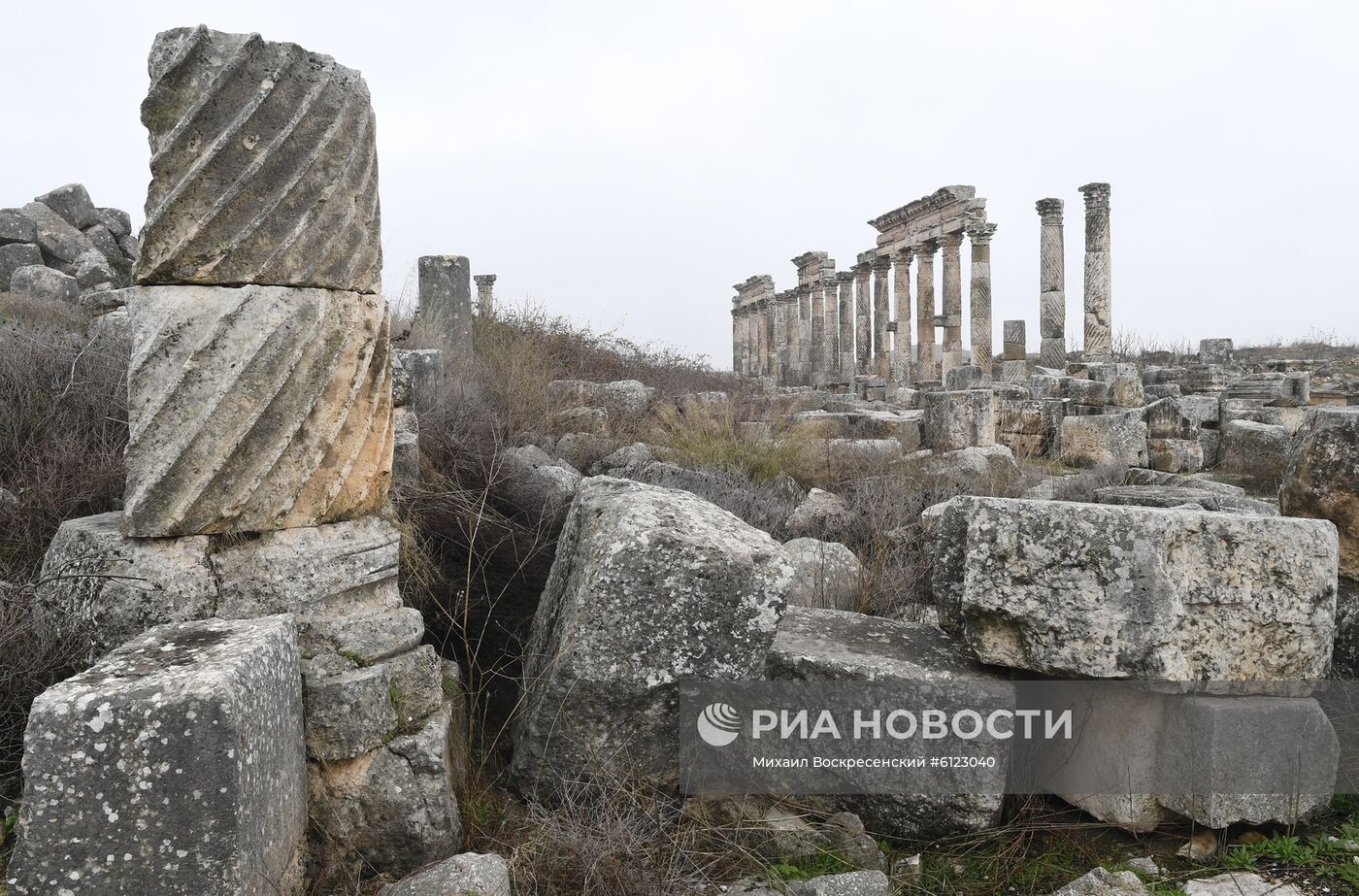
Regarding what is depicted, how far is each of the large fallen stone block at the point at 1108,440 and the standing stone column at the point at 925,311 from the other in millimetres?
16175

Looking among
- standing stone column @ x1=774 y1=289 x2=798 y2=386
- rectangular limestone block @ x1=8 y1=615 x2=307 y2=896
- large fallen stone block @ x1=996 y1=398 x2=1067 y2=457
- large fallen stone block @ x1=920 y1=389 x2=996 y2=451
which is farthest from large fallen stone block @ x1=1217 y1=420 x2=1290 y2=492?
standing stone column @ x1=774 y1=289 x2=798 y2=386

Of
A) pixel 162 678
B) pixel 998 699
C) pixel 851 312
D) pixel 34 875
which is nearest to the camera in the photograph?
pixel 34 875

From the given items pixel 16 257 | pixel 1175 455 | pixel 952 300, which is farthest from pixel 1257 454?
pixel 952 300

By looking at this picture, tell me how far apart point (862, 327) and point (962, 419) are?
23190mm

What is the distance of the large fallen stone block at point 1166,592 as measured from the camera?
9.95ft

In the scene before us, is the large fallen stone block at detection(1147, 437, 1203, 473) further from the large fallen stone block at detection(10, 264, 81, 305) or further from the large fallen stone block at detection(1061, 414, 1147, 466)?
the large fallen stone block at detection(10, 264, 81, 305)

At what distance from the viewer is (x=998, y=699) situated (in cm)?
322

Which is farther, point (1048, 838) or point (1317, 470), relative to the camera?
point (1317, 470)

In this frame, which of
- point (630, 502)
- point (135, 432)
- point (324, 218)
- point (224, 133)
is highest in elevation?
point (224, 133)

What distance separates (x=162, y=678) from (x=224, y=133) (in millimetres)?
1591

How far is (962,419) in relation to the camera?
35.8 feet

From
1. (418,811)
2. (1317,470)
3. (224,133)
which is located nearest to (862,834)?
(418,811)

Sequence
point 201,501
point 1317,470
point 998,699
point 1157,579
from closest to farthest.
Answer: point 201,501
point 1157,579
point 998,699
point 1317,470

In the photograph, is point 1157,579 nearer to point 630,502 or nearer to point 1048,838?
point 1048,838
